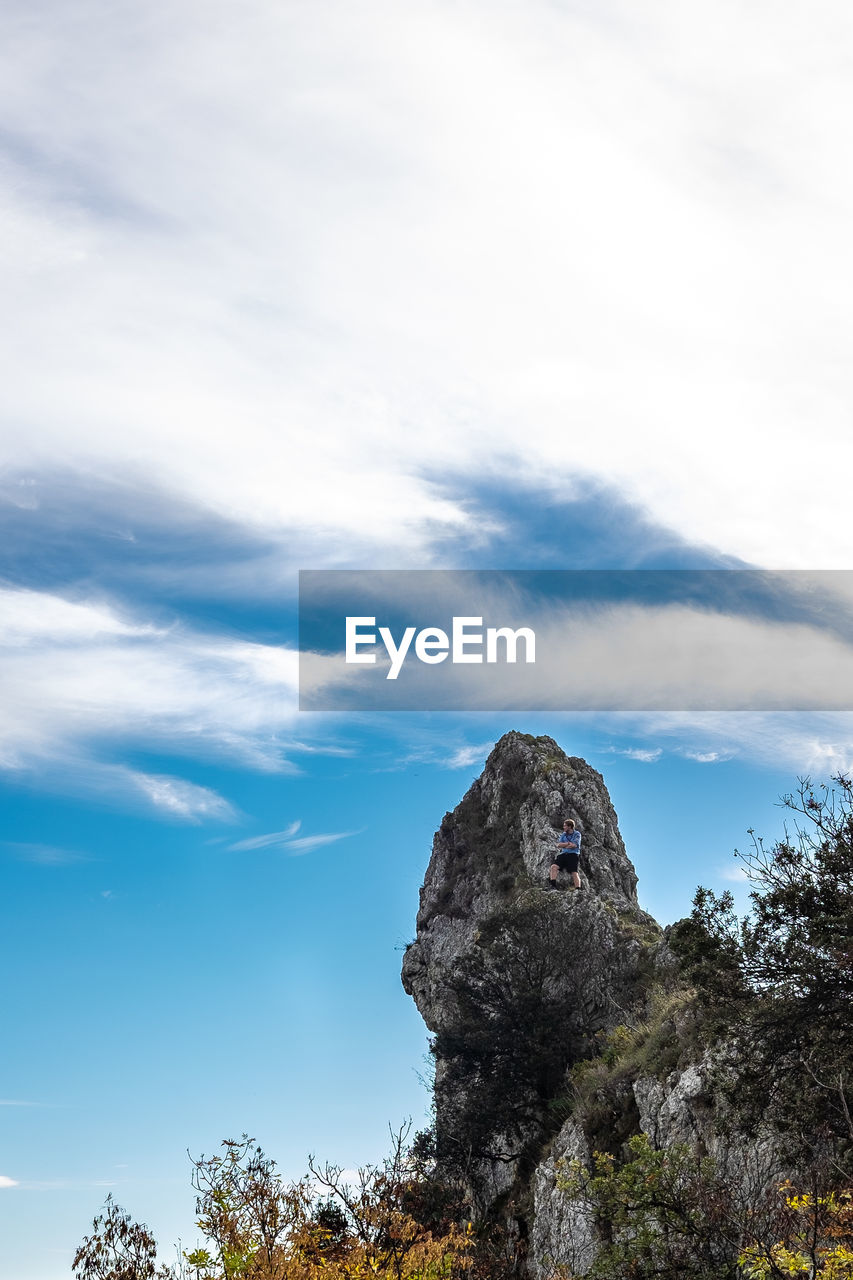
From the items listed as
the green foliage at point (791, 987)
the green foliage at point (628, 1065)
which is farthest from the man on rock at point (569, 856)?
the green foliage at point (791, 987)

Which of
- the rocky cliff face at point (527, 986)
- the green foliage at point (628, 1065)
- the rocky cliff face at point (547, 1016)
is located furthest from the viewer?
the rocky cliff face at point (527, 986)

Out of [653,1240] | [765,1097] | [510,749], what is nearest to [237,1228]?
[653,1240]

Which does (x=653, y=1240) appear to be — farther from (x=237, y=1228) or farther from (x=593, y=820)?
(x=593, y=820)

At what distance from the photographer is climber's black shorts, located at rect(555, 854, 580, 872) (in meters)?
36.6

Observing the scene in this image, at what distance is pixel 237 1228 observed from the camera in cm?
1509

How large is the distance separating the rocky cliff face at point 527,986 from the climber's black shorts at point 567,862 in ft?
1.82

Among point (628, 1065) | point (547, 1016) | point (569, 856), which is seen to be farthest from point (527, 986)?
point (628, 1065)

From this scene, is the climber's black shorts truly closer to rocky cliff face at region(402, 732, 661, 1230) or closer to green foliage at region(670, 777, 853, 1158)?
rocky cliff face at region(402, 732, 661, 1230)

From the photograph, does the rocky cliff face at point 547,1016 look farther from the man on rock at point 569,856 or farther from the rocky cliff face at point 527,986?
the man on rock at point 569,856

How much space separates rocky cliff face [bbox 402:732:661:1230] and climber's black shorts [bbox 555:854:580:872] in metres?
0.56

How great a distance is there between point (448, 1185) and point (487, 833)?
58.9ft

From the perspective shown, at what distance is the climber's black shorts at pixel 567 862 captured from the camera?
3656cm

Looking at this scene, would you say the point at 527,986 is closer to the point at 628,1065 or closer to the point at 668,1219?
the point at 628,1065

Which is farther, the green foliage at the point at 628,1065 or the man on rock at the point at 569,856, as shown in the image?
the man on rock at the point at 569,856
